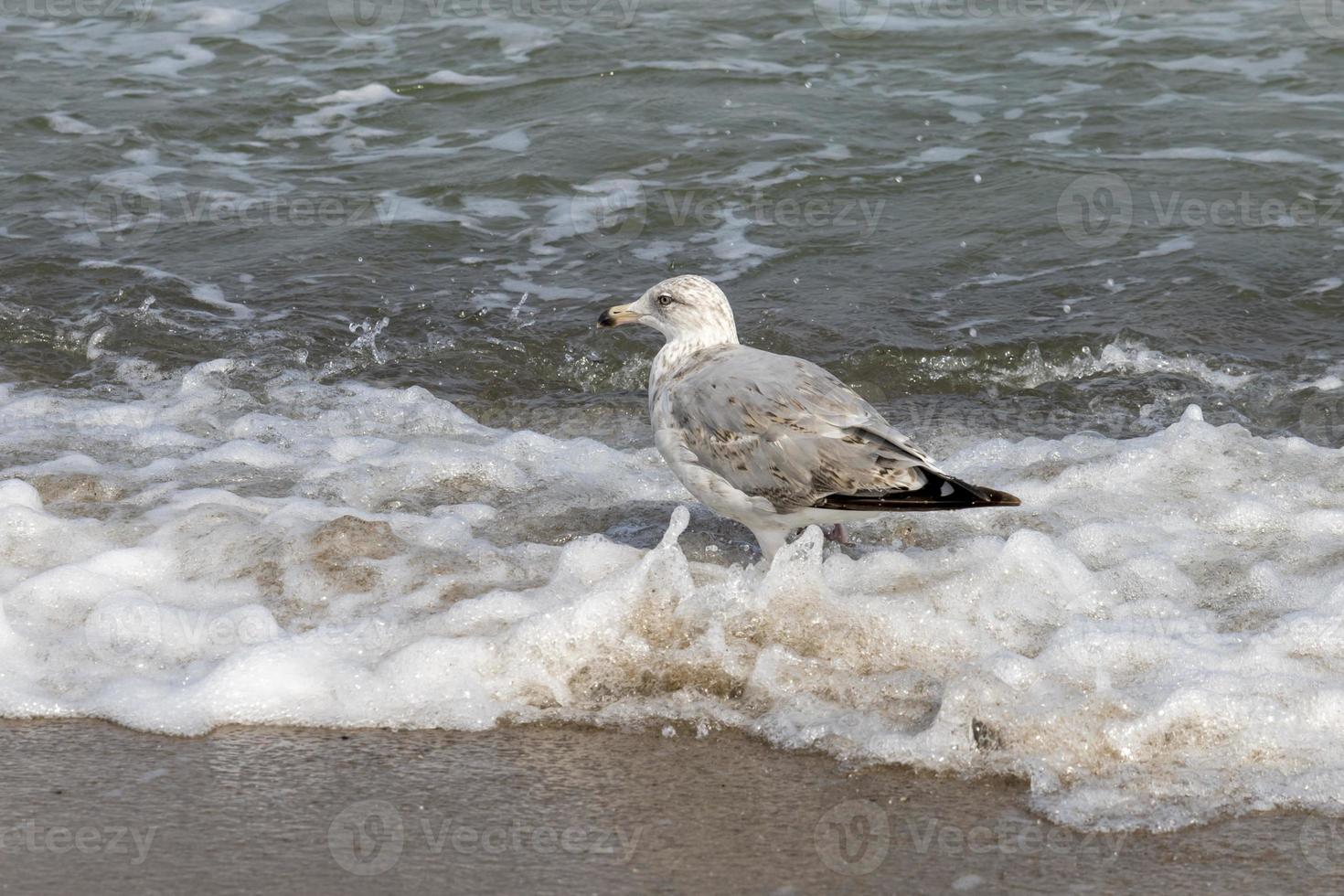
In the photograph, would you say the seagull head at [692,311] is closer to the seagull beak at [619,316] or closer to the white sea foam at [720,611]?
the seagull beak at [619,316]

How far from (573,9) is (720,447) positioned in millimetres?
10016

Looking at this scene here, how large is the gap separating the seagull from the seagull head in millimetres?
242

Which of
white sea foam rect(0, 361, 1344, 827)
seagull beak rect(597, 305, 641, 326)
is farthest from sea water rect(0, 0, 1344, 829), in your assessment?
seagull beak rect(597, 305, 641, 326)

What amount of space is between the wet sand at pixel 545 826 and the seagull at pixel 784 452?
94cm

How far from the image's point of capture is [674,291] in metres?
5.62

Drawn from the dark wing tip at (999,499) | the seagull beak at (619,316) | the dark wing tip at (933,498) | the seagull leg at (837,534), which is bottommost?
the seagull leg at (837,534)

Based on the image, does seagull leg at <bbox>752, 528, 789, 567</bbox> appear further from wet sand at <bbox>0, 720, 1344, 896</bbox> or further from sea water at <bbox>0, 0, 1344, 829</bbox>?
wet sand at <bbox>0, 720, 1344, 896</bbox>

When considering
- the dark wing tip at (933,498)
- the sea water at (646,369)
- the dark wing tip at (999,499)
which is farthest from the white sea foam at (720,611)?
the dark wing tip at (999,499)

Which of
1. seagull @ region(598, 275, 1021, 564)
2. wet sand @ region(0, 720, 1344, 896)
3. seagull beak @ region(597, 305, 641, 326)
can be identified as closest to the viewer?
wet sand @ region(0, 720, 1344, 896)

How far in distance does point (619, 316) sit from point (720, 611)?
5.31 ft

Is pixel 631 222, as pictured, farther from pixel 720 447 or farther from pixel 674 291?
pixel 720 447

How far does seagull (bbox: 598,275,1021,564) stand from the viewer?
4.63 metres

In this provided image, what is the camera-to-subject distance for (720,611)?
15.1 ft

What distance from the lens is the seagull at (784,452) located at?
4.63 metres
